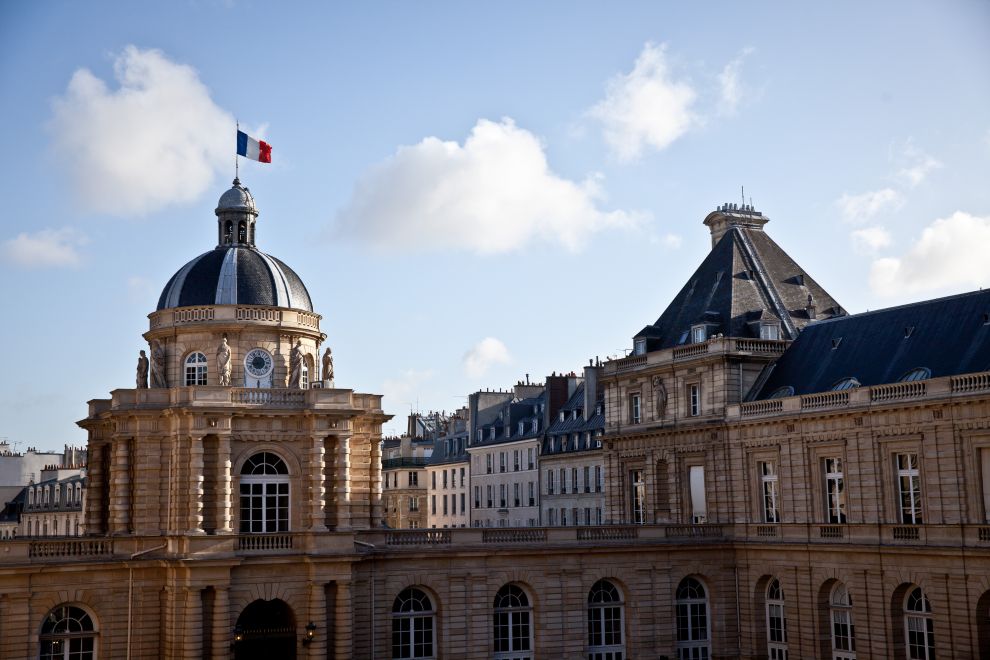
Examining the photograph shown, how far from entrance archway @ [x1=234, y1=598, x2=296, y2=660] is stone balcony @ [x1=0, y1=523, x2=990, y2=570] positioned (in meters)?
1.97

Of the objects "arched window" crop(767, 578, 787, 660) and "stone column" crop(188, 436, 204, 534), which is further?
"arched window" crop(767, 578, 787, 660)

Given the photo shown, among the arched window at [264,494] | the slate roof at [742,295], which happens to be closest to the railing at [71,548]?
the arched window at [264,494]

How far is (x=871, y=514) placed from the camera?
1613 inches

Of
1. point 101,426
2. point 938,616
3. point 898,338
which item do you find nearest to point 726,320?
point 898,338

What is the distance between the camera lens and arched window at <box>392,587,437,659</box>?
41406 mm

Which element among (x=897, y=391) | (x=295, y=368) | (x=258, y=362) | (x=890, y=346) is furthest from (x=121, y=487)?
(x=890, y=346)

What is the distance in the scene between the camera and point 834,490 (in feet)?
141

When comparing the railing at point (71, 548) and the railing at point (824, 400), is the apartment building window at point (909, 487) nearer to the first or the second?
the railing at point (824, 400)

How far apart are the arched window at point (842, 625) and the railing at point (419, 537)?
44.7ft

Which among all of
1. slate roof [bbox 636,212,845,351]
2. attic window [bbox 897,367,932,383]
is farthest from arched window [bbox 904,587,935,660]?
slate roof [bbox 636,212,845,351]

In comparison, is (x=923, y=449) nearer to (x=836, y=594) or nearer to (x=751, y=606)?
(x=836, y=594)

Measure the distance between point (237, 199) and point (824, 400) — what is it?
2227 cm

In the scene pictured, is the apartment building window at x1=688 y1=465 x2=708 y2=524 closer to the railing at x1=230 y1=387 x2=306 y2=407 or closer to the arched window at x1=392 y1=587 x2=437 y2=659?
the arched window at x1=392 y1=587 x2=437 y2=659

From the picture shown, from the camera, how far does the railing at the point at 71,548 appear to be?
36938 millimetres
